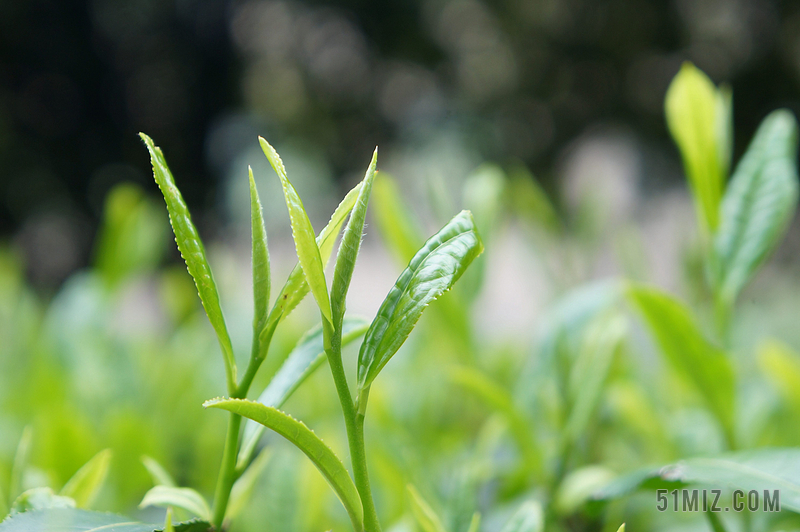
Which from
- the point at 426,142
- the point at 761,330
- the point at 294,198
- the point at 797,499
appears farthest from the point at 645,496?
the point at 426,142

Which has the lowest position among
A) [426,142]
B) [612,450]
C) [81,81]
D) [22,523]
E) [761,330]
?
[22,523]

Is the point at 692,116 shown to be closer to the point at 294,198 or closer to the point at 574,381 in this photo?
the point at 574,381

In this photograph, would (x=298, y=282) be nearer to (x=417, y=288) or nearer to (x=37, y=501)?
(x=417, y=288)

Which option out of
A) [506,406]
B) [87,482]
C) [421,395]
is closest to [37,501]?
[87,482]

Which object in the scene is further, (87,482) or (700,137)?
(700,137)

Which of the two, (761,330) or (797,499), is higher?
(761,330)

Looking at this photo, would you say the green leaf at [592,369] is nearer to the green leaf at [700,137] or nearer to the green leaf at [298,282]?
the green leaf at [700,137]

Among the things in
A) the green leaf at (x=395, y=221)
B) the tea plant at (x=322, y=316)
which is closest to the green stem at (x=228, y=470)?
the tea plant at (x=322, y=316)
